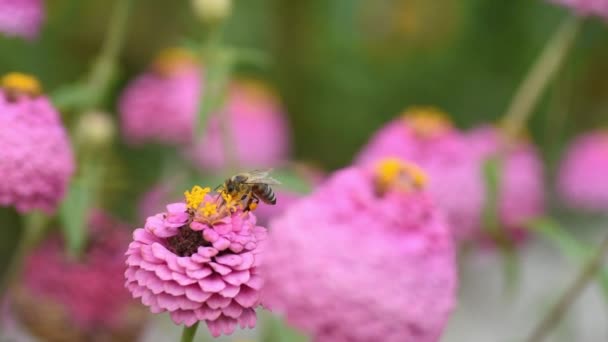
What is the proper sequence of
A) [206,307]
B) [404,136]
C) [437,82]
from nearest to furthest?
[206,307], [404,136], [437,82]

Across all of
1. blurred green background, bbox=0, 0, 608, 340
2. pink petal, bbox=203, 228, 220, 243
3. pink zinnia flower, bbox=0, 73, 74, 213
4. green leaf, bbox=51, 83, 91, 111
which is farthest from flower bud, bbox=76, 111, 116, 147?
blurred green background, bbox=0, 0, 608, 340

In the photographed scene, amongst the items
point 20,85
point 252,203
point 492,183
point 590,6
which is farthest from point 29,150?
point 590,6

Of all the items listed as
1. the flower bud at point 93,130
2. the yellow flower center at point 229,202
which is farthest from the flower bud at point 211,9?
the yellow flower center at point 229,202

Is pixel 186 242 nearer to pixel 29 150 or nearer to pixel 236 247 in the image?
pixel 236 247

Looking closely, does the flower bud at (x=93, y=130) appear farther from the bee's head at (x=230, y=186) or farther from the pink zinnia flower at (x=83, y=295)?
the bee's head at (x=230, y=186)

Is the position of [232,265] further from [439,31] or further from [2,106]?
[439,31]

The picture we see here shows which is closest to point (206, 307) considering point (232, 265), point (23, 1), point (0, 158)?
point (232, 265)
